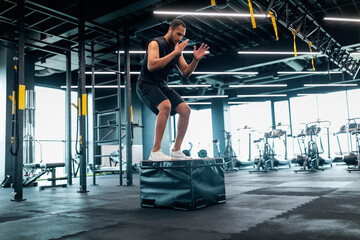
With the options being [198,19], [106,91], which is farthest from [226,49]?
[106,91]

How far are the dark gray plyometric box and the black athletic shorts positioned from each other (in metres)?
0.55

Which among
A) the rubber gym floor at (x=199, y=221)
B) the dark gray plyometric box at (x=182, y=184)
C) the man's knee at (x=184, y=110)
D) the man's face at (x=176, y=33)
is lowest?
the rubber gym floor at (x=199, y=221)

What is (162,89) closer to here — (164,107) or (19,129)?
(164,107)

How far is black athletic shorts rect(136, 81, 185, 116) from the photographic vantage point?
292 cm

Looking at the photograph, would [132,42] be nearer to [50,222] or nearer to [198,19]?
[198,19]

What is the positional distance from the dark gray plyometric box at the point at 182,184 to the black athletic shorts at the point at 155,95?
0.55 meters

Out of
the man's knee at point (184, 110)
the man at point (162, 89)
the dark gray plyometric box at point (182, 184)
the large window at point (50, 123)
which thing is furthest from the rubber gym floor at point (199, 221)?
the large window at point (50, 123)

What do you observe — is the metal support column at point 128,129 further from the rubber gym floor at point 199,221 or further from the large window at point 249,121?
the large window at point 249,121

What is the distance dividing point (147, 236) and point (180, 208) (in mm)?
958

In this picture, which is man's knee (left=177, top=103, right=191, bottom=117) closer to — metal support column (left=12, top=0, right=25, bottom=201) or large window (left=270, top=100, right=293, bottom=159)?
metal support column (left=12, top=0, right=25, bottom=201)

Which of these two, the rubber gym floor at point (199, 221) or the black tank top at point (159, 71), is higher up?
the black tank top at point (159, 71)

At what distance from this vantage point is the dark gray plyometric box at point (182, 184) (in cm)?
278

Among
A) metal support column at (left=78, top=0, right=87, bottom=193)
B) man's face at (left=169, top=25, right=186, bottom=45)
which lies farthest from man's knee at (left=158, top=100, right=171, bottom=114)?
metal support column at (left=78, top=0, right=87, bottom=193)

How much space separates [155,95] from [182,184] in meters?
0.86
